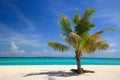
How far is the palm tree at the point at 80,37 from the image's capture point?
34.7ft

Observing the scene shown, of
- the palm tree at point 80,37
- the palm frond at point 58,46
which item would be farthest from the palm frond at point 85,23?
the palm frond at point 58,46

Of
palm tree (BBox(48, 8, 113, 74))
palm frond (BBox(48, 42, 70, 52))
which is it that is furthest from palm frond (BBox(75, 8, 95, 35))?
palm frond (BBox(48, 42, 70, 52))

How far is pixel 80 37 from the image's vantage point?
10.5 meters

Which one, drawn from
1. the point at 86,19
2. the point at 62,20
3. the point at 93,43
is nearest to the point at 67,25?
the point at 62,20

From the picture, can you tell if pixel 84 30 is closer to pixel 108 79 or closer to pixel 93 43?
pixel 93 43

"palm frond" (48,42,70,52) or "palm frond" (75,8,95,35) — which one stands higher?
"palm frond" (75,8,95,35)

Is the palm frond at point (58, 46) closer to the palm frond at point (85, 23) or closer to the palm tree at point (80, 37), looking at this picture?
the palm tree at point (80, 37)

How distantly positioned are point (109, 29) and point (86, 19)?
1.49 m

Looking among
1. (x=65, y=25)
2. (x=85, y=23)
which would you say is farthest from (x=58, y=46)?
(x=85, y=23)

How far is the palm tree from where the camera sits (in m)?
10.6

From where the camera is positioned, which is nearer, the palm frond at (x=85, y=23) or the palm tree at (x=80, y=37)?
the palm tree at (x=80, y=37)

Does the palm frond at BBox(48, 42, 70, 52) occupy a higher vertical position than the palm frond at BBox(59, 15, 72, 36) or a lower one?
lower

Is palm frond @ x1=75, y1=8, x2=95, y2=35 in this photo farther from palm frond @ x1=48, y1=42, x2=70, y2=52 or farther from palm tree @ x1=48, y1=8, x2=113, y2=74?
palm frond @ x1=48, y1=42, x2=70, y2=52

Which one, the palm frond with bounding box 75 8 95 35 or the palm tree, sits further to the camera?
the palm frond with bounding box 75 8 95 35
